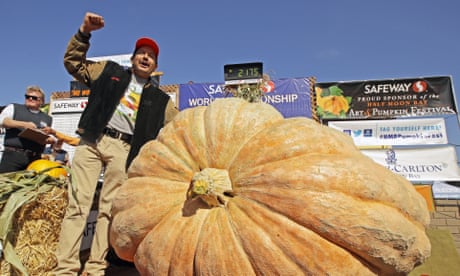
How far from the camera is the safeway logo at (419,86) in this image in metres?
7.73

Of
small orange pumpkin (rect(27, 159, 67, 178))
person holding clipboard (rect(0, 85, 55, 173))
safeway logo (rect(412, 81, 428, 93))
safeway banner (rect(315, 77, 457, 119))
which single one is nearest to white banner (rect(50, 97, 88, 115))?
person holding clipboard (rect(0, 85, 55, 173))

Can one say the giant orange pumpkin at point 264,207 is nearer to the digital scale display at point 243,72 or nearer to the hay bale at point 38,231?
the hay bale at point 38,231

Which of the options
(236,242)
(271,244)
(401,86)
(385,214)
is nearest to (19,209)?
(236,242)

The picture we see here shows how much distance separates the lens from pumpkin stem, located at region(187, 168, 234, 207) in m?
1.13

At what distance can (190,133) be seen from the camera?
56.0 inches

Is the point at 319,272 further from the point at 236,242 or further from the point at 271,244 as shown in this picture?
the point at 236,242

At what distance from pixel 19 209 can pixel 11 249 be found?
0.28 m

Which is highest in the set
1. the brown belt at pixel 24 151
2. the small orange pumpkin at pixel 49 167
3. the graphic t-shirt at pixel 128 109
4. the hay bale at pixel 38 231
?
the graphic t-shirt at pixel 128 109

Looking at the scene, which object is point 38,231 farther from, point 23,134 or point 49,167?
point 23,134

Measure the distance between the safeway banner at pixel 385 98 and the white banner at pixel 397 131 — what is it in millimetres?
219

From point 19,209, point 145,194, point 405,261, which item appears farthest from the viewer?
point 19,209

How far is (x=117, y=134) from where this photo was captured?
243cm

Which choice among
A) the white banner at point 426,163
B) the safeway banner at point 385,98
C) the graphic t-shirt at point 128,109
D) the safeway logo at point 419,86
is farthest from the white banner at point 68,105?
the safeway logo at point 419,86

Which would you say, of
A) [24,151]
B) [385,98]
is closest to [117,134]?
[24,151]
